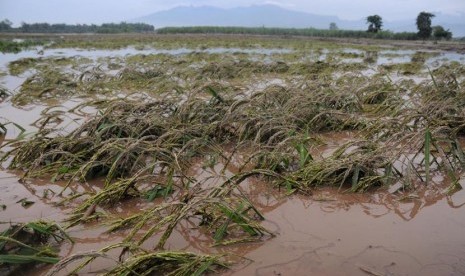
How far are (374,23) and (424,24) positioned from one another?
7289 mm

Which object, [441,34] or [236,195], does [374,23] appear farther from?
[236,195]

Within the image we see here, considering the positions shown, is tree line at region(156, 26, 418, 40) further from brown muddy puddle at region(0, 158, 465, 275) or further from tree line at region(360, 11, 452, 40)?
brown muddy puddle at region(0, 158, 465, 275)

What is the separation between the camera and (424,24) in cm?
3244

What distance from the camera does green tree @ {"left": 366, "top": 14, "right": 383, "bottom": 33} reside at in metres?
38.4

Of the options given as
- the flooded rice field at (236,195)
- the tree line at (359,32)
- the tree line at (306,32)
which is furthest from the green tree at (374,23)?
the flooded rice field at (236,195)

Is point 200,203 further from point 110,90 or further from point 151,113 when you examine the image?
point 110,90

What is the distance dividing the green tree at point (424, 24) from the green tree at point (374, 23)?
5875 millimetres

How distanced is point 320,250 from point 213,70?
9.60 meters

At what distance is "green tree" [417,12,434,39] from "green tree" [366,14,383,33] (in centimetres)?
588

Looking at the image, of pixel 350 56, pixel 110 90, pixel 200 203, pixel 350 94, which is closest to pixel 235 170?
pixel 200 203

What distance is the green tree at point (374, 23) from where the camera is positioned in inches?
1512

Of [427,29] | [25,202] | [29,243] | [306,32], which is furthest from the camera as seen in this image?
[306,32]

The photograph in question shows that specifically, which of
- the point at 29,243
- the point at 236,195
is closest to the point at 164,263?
the point at 236,195

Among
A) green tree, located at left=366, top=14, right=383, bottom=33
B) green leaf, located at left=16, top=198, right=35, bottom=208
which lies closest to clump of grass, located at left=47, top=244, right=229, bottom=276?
green leaf, located at left=16, top=198, right=35, bottom=208
